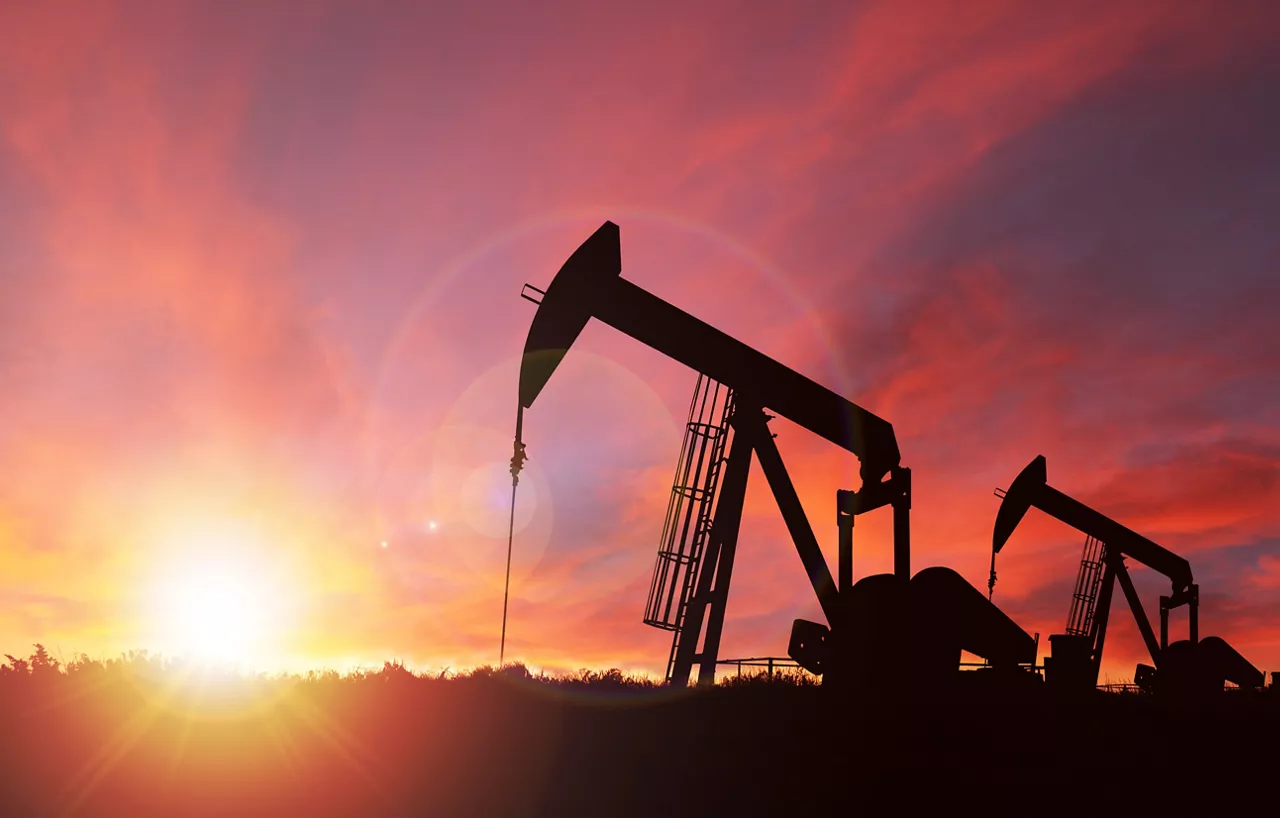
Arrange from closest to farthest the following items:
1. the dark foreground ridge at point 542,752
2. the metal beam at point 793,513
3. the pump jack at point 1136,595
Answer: the dark foreground ridge at point 542,752 < the metal beam at point 793,513 < the pump jack at point 1136,595

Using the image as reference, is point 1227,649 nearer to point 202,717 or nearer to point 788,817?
point 788,817

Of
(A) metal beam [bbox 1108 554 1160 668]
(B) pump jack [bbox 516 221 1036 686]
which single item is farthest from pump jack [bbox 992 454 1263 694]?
(B) pump jack [bbox 516 221 1036 686]

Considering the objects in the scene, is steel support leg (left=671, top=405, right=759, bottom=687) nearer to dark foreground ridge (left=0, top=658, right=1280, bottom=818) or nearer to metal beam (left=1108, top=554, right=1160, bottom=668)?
dark foreground ridge (left=0, top=658, right=1280, bottom=818)

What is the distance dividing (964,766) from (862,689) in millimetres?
2649

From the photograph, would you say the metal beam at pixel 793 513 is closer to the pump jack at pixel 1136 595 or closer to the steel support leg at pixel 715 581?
the steel support leg at pixel 715 581

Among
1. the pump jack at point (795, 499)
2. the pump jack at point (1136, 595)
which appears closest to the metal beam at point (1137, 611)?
the pump jack at point (1136, 595)

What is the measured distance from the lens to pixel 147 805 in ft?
32.6

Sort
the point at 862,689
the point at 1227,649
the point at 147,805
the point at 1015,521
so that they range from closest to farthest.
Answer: the point at 147,805
the point at 862,689
the point at 1015,521
the point at 1227,649

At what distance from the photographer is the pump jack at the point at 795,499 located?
A: 46.4 ft

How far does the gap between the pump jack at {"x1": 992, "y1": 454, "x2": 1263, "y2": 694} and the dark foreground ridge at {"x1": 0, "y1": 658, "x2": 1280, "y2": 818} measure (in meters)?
12.8

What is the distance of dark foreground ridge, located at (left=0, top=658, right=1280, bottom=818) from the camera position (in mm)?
10344

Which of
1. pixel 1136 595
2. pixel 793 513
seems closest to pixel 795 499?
pixel 793 513

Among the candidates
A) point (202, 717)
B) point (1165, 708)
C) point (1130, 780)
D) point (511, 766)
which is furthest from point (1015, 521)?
point (202, 717)

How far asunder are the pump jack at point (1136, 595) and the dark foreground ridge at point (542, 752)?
12810 millimetres
